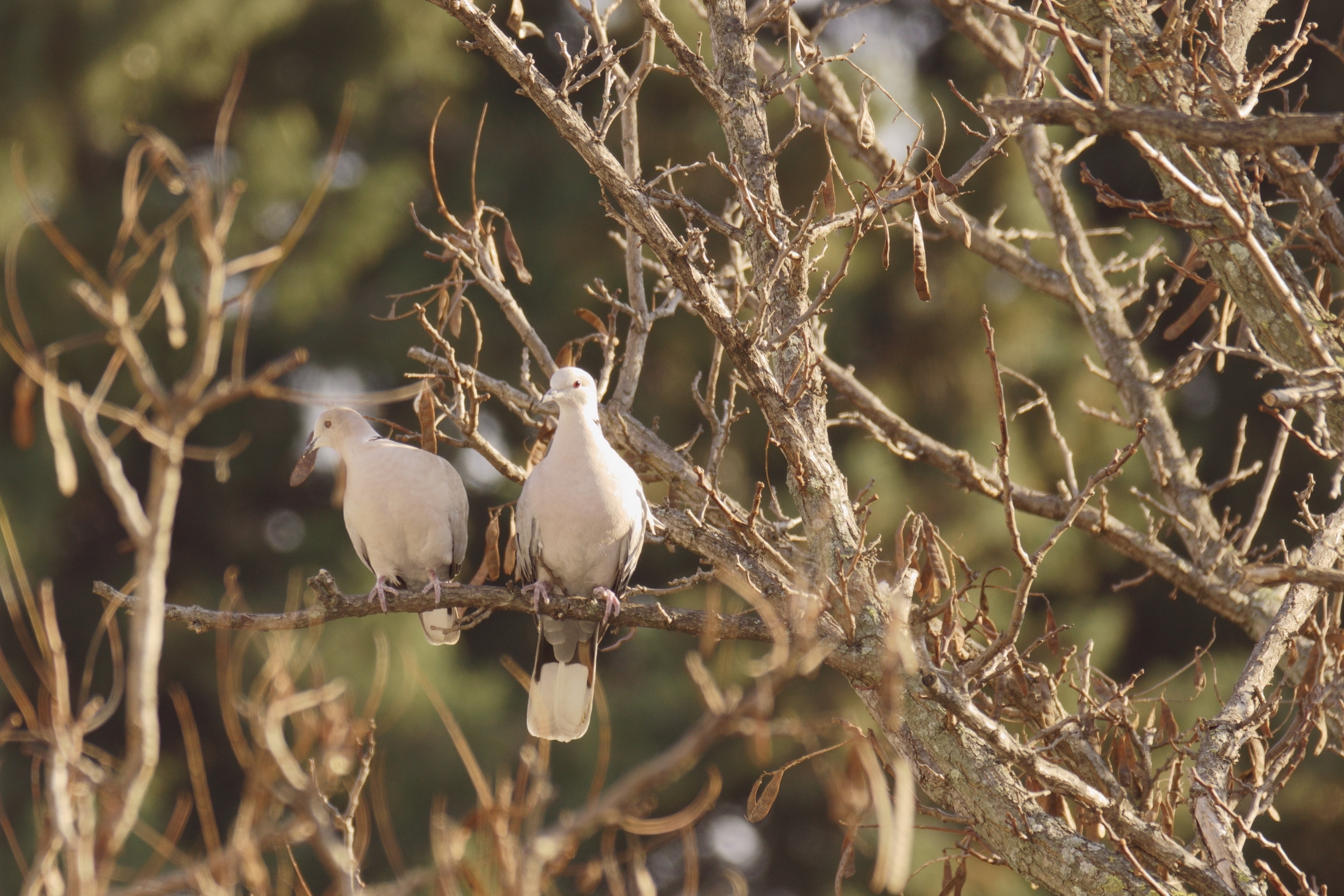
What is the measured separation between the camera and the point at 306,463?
409 cm

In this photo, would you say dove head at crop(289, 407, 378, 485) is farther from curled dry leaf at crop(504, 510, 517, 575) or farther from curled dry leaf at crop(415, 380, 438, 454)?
curled dry leaf at crop(504, 510, 517, 575)

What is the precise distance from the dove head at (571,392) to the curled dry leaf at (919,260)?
3.33 feet

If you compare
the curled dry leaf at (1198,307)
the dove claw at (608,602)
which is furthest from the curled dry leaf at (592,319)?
the curled dry leaf at (1198,307)

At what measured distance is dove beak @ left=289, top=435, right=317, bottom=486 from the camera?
154 inches

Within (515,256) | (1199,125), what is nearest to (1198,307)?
(1199,125)

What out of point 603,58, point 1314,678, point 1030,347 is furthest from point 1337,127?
point 1030,347

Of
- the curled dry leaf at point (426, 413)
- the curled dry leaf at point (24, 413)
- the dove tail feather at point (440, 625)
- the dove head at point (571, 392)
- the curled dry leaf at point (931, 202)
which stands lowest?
the dove tail feather at point (440, 625)

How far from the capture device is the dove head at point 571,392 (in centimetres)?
351

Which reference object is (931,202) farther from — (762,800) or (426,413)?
(426,413)

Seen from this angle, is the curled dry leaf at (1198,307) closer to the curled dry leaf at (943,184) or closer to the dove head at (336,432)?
the curled dry leaf at (943,184)

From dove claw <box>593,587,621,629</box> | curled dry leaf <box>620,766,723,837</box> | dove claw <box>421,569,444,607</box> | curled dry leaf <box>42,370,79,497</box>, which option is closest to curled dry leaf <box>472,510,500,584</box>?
dove claw <box>421,569,444,607</box>

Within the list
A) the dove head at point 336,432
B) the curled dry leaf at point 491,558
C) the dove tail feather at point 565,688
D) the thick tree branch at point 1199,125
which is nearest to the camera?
the thick tree branch at point 1199,125

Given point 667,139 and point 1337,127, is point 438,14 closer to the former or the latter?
point 667,139

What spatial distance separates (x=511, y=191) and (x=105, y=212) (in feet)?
10.5
